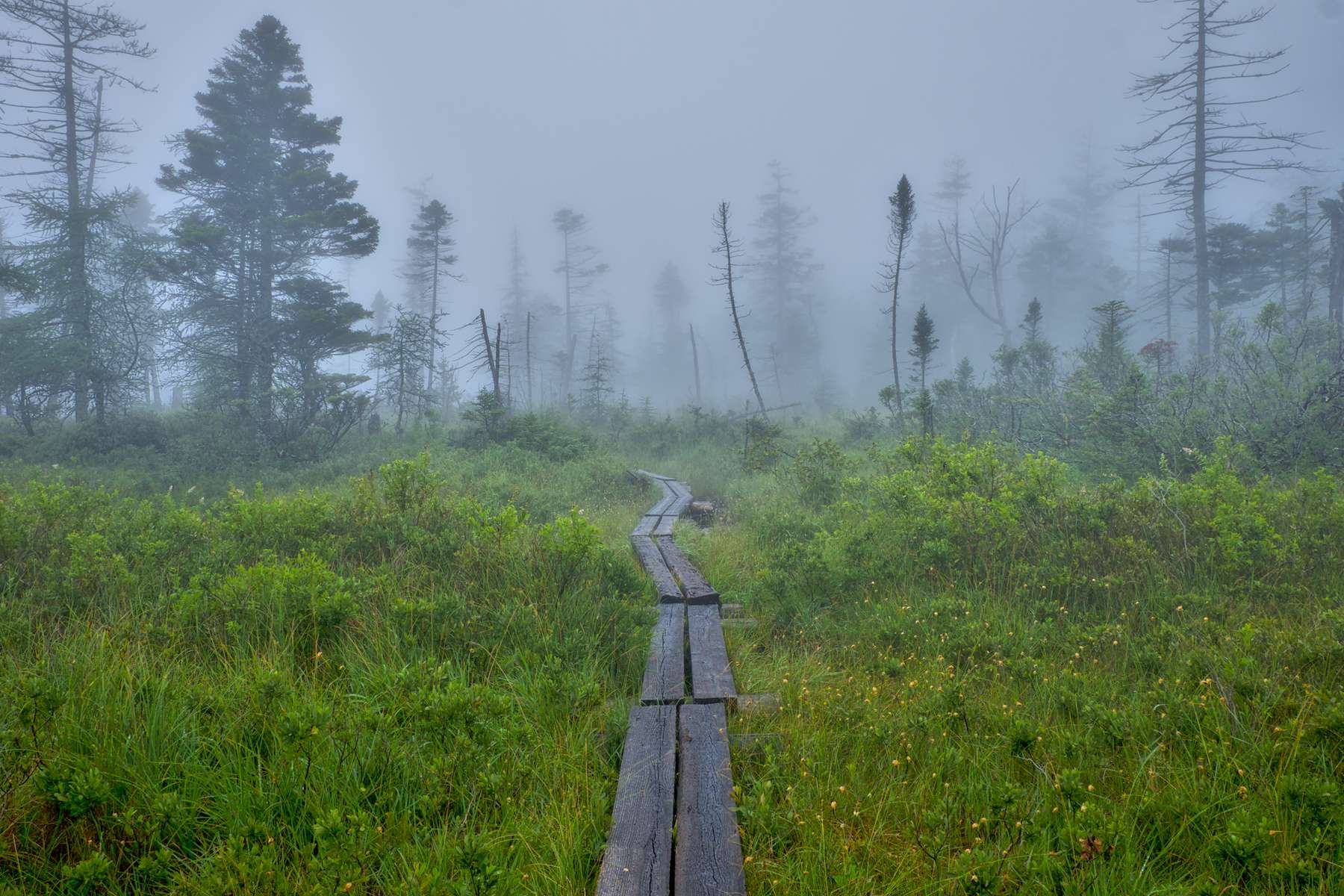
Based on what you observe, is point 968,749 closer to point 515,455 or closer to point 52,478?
point 515,455

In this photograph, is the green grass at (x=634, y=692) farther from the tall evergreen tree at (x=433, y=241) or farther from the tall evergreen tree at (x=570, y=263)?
the tall evergreen tree at (x=570, y=263)

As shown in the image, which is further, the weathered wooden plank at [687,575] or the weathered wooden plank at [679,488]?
the weathered wooden plank at [679,488]

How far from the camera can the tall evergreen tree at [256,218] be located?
1977cm

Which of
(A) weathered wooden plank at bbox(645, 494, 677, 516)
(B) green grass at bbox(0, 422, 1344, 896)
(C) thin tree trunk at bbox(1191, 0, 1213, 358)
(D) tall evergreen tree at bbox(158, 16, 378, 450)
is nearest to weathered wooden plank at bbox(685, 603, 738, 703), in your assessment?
(B) green grass at bbox(0, 422, 1344, 896)

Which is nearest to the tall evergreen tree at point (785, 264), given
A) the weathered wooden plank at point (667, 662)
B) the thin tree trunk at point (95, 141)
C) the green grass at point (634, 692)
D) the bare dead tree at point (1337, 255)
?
the bare dead tree at point (1337, 255)

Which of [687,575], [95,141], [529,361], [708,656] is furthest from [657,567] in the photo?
[95,141]

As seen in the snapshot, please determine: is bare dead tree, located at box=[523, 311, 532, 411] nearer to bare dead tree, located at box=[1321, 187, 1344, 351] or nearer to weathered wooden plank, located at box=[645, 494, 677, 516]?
weathered wooden plank, located at box=[645, 494, 677, 516]

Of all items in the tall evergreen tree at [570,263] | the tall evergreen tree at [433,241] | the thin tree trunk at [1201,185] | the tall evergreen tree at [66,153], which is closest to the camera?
the tall evergreen tree at [66,153]

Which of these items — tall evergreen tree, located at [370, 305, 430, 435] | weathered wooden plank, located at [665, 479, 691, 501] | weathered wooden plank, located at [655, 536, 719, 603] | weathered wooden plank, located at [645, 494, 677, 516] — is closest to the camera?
weathered wooden plank, located at [655, 536, 719, 603]

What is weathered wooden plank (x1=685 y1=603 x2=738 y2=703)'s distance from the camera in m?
3.59

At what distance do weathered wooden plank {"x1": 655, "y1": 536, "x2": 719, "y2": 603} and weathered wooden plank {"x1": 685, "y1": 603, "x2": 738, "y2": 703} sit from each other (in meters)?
0.09

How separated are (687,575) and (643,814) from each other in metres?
3.68

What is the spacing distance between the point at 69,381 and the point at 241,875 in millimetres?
22996

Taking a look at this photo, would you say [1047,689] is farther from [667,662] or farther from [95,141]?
[95,141]
